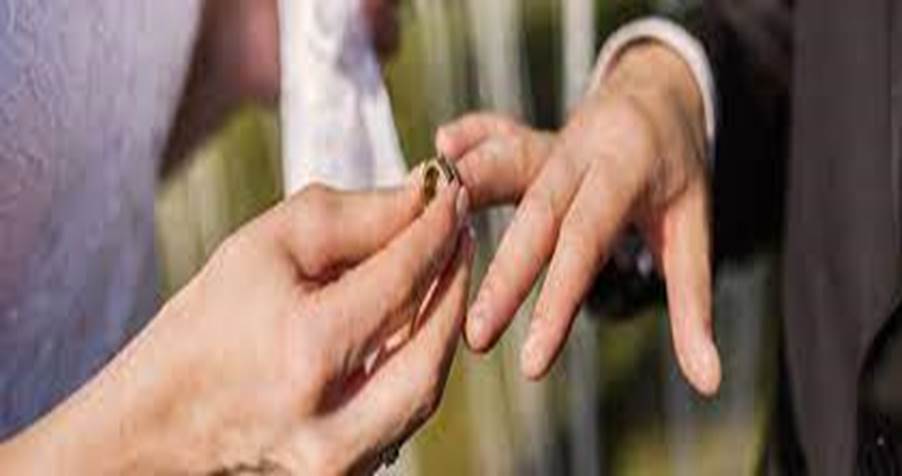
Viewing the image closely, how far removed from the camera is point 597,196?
104 cm

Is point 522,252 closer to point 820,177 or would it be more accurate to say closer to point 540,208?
point 540,208

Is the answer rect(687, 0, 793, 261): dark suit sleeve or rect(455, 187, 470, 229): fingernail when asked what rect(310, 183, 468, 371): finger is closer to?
rect(455, 187, 470, 229): fingernail

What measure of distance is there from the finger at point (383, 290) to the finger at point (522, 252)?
0.14 feet

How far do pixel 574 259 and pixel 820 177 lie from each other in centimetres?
18

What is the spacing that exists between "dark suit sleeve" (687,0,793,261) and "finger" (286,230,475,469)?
239mm

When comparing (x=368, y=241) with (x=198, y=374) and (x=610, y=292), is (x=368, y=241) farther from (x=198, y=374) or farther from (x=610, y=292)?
(x=610, y=292)

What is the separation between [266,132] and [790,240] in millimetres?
354

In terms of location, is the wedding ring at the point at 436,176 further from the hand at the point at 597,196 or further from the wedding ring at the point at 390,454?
the wedding ring at the point at 390,454

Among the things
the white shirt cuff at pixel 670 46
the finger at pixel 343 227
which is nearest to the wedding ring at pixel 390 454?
the finger at pixel 343 227

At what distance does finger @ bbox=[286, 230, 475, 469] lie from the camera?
94 cm

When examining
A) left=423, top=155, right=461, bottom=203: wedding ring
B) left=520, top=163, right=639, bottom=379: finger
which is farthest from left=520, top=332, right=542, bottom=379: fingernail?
left=423, top=155, right=461, bottom=203: wedding ring

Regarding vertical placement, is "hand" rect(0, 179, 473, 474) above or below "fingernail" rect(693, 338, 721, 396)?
above

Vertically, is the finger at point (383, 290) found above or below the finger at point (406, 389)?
above

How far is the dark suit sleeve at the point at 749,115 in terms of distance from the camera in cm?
112
